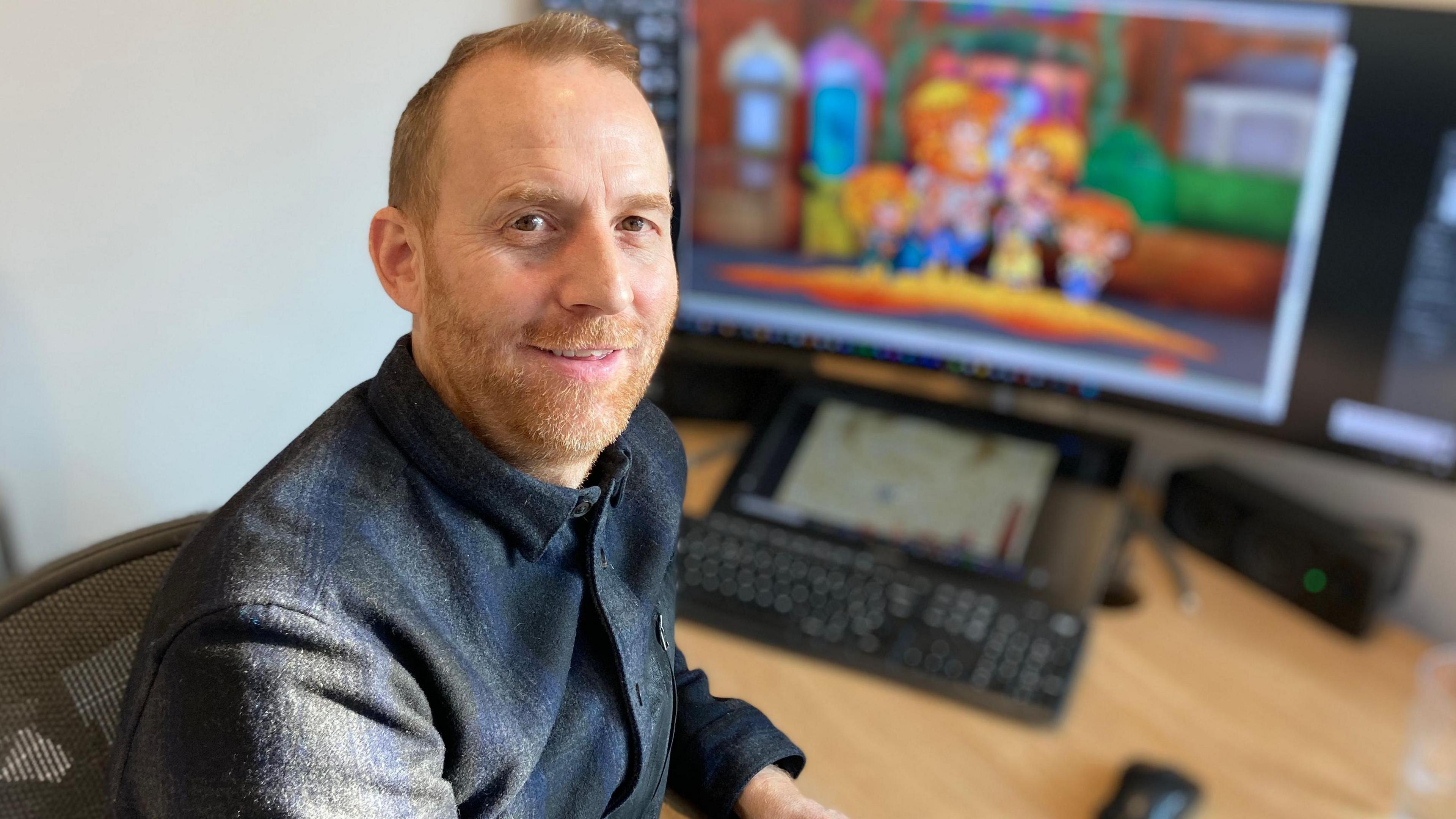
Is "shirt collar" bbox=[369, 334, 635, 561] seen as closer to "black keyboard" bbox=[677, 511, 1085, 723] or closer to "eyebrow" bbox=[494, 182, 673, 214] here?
"eyebrow" bbox=[494, 182, 673, 214]

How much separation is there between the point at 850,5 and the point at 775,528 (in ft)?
1.72

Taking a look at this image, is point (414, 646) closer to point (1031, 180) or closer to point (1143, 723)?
point (1143, 723)

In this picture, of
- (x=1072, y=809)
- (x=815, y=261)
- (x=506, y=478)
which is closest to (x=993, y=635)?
(x=1072, y=809)

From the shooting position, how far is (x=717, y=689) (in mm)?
1010

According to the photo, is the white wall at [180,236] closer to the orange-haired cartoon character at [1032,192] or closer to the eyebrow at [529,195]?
the eyebrow at [529,195]

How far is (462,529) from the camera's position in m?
0.61

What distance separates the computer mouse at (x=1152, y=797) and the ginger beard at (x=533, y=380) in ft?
1.76

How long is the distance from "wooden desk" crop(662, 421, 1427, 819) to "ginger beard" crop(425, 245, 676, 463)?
0.34 meters

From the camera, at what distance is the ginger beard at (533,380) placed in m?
0.59

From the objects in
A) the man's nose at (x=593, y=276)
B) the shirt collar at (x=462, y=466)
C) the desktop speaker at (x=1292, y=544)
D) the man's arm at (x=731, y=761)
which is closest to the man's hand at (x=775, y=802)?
the man's arm at (x=731, y=761)

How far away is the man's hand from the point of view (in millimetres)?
721

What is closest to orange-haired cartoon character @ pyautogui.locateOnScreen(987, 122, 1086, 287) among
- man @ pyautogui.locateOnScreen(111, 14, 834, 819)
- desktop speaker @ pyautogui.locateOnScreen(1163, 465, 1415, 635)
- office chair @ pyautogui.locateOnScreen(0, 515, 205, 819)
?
desktop speaker @ pyautogui.locateOnScreen(1163, 465, 1415, 635)

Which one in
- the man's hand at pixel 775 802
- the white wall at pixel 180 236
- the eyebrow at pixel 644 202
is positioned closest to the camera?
the eyebrow at pixel 644 202

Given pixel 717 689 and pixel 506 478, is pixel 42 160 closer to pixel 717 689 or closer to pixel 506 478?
pixel 506 478
